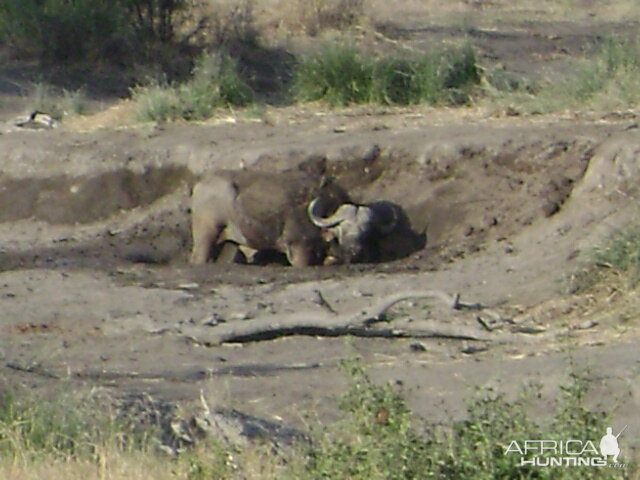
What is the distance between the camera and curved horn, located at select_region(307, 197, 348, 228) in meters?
13.9

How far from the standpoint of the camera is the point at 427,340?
10.1 metres

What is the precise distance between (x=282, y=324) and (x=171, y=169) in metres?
4.78

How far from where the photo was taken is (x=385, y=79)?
1662cm

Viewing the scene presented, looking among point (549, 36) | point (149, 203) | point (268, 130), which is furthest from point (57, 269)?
point (549, 36)

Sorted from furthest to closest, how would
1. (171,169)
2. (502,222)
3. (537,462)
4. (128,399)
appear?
1. (171,169)
2. (502,222)
3. (128,399)
4. (537,462)

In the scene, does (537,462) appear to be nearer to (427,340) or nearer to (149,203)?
(427,340)

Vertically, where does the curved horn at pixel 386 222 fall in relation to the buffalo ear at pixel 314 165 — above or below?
below

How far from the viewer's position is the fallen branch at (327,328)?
1025 centimetres

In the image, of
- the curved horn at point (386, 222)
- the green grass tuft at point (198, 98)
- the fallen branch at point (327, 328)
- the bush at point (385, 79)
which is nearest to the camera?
the fallen branch at point (327, 328)

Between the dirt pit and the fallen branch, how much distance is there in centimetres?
8

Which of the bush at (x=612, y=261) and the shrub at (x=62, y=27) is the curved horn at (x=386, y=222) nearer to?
the bush at (x=612, y=261)

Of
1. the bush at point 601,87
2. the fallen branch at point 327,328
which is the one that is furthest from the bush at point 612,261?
the bush at point 601,87

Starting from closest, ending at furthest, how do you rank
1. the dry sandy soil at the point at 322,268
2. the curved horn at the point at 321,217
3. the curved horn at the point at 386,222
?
1. the dry sandy soil at the point at 322,268
2. the curved horn at the point at 386,222
3. the curved horn at the point at 321,217

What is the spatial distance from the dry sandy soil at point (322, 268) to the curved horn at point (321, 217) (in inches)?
19.8
